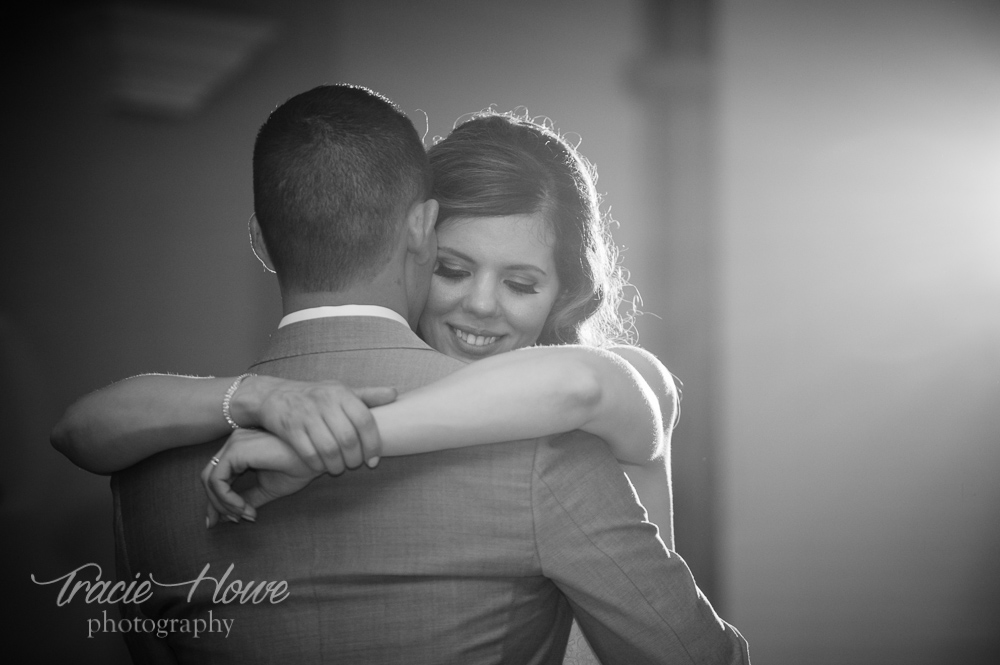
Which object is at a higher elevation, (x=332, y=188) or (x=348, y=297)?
(x=332, y=188)

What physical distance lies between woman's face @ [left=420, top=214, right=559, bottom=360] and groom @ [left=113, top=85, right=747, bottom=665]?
2.01ft

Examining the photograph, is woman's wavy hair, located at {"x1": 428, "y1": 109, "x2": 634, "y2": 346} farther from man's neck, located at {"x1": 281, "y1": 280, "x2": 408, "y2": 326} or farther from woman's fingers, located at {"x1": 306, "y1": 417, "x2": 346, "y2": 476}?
woman's fingers, located at {"x1": 306, "y1": 417, "x2": 346, "y2": 476}

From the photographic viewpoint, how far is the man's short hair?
97 centimetres

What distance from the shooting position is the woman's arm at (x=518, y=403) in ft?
2.81

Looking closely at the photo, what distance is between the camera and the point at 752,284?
10.3ft

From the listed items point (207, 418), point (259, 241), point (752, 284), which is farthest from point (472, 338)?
point (752, 284)

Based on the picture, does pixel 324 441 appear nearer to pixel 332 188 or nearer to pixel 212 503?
pixel 212 503

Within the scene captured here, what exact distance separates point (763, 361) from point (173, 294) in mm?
2256

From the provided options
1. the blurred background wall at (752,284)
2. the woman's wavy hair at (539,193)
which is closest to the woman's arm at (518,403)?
the woman's wavy hair at (539,193)

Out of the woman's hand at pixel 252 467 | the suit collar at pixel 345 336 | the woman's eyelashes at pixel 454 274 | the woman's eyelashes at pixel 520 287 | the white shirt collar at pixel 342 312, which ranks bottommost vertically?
the woman's hand at pixel 252 467

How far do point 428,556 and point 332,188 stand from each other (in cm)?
43

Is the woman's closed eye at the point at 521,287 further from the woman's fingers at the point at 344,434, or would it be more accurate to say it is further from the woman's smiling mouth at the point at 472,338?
the woman's fingers at the point at 344,434

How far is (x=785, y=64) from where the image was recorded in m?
3.14

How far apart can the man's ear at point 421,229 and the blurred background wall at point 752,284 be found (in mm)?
2254
